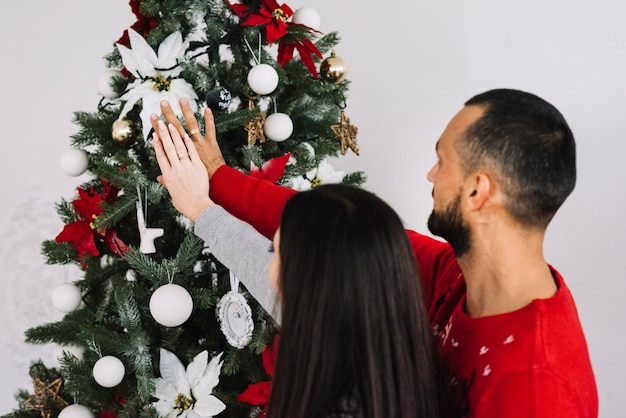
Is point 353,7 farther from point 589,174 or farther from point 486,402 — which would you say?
point 486,402

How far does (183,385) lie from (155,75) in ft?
1.87

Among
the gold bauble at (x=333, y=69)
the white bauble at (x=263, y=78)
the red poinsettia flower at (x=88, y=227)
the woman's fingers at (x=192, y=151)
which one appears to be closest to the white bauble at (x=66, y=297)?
the red poinsettia flower at (x=88, y=227)

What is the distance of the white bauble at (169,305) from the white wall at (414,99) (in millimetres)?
1021

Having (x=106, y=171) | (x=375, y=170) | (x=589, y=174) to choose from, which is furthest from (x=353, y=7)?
(x=106, y=171)

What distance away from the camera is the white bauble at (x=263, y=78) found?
3.79ft

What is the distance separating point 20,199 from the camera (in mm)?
2141

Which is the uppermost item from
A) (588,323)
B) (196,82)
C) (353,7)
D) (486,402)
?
(353,7)

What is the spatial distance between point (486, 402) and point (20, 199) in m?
1.84

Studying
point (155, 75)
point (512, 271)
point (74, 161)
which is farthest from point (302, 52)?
point (512, 271)

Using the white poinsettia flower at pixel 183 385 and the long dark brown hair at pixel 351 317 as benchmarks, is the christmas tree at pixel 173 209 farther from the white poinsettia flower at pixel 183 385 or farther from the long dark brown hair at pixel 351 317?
the long dark brown hair at pixel 351 317

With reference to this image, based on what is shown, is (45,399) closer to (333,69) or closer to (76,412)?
(76,412)

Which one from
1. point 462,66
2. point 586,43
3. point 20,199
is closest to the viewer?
point 586,43

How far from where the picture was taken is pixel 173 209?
1.22 meters

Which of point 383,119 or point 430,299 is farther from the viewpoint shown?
point 383,119
